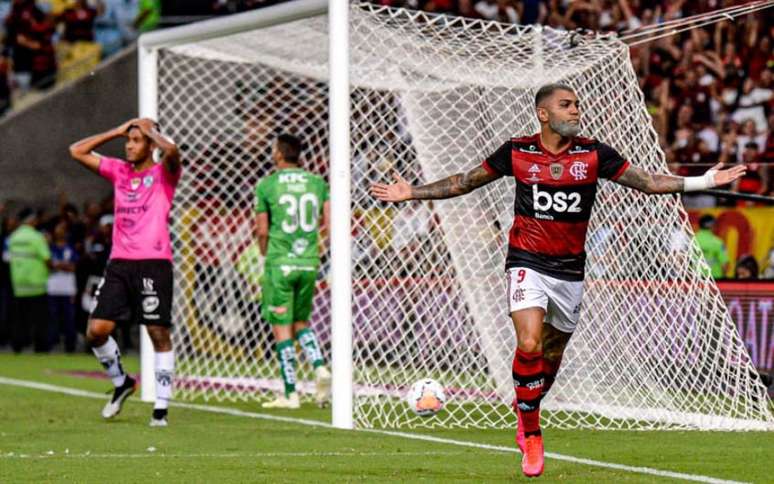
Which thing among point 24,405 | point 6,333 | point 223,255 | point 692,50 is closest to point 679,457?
point 24,405

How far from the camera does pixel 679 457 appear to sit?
911 cm

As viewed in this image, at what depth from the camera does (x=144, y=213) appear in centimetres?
1161

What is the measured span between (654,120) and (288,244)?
22.9ft

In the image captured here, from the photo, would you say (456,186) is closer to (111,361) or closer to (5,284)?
(111,361)

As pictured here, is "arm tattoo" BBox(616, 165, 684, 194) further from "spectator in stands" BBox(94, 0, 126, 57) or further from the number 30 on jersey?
"spectator in stands" BBox(94, 0, 126, 57)

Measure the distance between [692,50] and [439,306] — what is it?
322 inches

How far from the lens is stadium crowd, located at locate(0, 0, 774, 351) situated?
17.0m

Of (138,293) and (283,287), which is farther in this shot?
(283,287)

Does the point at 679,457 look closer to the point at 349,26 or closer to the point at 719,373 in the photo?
the point at 719,373

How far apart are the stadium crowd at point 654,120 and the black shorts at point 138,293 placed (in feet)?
6.72

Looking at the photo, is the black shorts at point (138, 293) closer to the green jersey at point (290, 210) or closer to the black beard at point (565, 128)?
the green jersey at point (290, 210)

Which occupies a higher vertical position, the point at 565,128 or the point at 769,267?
the point at 565,128

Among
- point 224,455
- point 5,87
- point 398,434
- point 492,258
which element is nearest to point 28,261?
point 5,87

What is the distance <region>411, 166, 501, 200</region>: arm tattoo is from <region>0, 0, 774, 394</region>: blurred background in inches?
112
